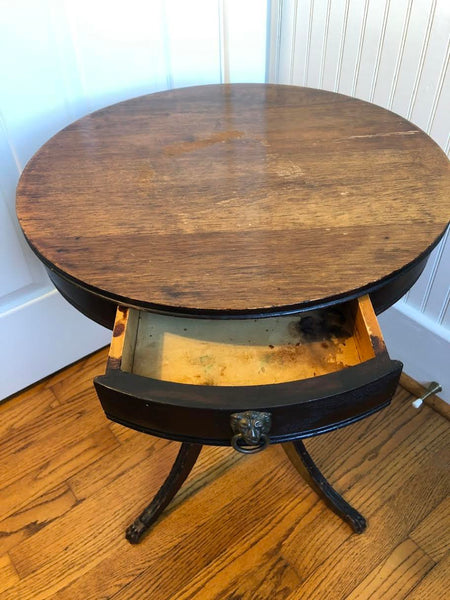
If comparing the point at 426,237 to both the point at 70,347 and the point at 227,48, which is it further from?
the point at 70,347

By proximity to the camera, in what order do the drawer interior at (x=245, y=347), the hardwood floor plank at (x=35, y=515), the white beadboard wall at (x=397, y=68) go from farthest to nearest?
the hardwood floor plank at (x=35, y=515)
the white beadboard wall at (x=397, y=68)
the drawer interior at (x=245, y=347)

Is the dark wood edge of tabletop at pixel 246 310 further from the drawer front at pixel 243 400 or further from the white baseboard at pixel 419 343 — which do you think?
the white baseboard at pixel 419 343

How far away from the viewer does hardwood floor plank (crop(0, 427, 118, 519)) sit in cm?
103

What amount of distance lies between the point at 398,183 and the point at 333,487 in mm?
650

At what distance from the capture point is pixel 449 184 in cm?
69

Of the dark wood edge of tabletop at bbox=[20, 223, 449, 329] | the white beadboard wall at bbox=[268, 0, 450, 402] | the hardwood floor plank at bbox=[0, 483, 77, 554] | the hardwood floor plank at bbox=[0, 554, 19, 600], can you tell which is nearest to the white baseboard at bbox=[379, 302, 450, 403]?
the white beadboard wall at bbox=[268, 0, 450, 402]

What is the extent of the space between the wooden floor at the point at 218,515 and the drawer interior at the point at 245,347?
48 cm

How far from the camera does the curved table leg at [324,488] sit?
94 centimetres

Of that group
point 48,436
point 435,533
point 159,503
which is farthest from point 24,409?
point 435,533

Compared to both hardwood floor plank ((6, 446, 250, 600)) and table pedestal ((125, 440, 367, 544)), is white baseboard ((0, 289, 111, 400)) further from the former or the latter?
table pedestal ((125, 440, 367, 544))

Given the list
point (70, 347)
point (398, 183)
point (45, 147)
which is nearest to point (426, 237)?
point (398, 183)

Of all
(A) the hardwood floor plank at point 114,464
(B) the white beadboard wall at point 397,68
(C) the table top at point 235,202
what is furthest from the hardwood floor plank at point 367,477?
(C) the table top at point 235,202

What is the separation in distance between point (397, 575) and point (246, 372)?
0.56 meters

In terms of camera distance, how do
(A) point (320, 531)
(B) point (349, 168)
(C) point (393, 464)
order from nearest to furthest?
1. (B) point (349, 168)
2. (A) point (320, 531)
3. (C) point (393, 464)
